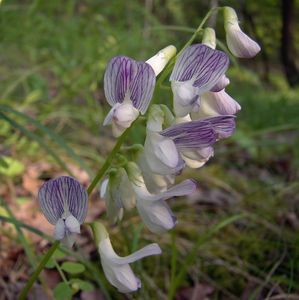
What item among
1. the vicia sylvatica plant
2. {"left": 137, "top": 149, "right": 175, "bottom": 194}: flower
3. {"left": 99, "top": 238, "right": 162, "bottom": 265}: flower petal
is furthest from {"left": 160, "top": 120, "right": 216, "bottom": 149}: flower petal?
{"left": 99, "top": 238, "right": 162, "bottom": 265}: flower petal

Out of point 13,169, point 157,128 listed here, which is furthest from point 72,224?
point 13,169

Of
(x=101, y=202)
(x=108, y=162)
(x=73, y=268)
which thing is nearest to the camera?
(x=108, y=162)

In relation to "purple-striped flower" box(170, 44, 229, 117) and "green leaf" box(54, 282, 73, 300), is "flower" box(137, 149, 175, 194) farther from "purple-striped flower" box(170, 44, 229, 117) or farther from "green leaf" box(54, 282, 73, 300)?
"green leaf" box(54, 282, 73, 300)

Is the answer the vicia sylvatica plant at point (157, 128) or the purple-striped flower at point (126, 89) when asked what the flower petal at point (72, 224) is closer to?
the vicia sylvatica plant at point (157, 128)

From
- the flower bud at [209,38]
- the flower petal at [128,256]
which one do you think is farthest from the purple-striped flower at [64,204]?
the flower bud at [209,38]

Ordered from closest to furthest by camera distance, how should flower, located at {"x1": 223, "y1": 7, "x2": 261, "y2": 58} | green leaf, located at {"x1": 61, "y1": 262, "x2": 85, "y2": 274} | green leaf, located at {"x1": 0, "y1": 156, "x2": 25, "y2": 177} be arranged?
1. flower, located at {"x1": 223, "y1": 7, "x2": 261, "y2": 58}
2. green leaf, located at {"x1": 61, "y1": 262, "x2": 85, "y2": 274}
3. green leaf, located at {"x1": 0, "y1": 156, "x2": 25, "y2": 177}

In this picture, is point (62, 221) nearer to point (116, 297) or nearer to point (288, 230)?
point (116, 297)

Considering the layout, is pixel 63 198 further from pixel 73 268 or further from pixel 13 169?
pixel 13 169
